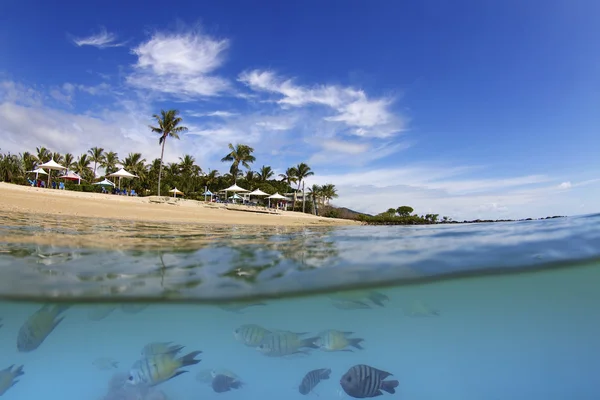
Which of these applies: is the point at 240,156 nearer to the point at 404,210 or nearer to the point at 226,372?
the point at 404,210

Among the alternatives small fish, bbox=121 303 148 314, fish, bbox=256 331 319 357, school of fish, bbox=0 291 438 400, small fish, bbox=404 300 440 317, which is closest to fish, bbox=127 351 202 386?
school of fish, bbox=0 291 438 400

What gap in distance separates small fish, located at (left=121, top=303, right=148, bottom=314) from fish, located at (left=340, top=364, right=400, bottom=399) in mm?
4827

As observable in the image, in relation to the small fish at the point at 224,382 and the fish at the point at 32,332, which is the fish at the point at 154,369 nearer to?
the small fish at the point at 224,382

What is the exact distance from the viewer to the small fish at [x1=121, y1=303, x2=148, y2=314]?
6864mm

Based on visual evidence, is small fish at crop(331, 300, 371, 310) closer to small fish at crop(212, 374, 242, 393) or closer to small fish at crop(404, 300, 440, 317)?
small fish at crop(404, 300, 440, 317)

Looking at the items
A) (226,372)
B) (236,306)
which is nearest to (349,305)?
(236,306)

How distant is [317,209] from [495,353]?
49.4 metres

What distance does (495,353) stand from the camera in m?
9.84

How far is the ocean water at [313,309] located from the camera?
6.50m

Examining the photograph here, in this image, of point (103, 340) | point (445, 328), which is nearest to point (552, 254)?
point (445, 328)

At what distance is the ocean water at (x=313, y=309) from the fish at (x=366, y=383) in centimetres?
242

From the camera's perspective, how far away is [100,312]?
23.3ft

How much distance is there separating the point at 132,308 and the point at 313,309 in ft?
13.8

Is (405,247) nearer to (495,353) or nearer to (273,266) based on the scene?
(273,266)
